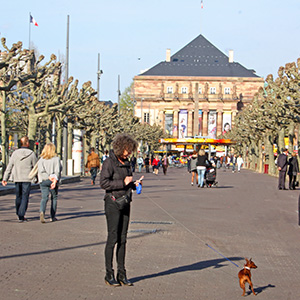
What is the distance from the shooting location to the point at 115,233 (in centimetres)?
A: 806

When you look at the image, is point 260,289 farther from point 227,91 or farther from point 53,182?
point 227,91

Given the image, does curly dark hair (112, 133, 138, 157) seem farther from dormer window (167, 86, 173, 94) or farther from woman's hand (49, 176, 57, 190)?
dormer window (167, 86, 173, 94)

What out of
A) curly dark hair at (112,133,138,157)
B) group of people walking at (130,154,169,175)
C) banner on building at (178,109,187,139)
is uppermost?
banner on building at (178,109,187,139)

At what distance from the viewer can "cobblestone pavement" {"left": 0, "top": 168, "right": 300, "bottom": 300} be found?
796cm

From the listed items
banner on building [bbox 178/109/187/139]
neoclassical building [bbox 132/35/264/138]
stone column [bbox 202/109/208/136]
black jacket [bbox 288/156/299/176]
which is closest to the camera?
black jacket [bbox 288/156/299/176]

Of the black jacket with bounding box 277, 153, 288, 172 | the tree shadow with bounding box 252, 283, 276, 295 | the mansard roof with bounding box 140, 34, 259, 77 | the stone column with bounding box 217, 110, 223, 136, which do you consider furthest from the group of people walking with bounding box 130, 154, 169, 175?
the stone column with bounding box 217, 110, 223, 136

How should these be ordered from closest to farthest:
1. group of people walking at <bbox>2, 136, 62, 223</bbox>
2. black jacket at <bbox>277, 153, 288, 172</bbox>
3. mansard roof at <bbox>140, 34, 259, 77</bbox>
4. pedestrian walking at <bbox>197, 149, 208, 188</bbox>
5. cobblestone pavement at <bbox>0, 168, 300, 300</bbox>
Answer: cobblestone pavement at <bbox>0, 168, 300, 300</bbox> < group of people walking at <bbox>2, 136, 62, 223</bbox> < black jacket at <bbox>277, 153, 288, 172</bbox> < pedestrian walking at <bbox>197, 149, 208, 188</bbox> < mansard roof at <bbox>140, 34, 259, 77</bbox>

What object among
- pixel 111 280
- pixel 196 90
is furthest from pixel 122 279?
pixel 196 90

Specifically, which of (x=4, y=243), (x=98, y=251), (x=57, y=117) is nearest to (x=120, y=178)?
(x=98, y=251)

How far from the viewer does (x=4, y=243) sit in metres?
11.5

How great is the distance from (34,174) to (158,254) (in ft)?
17.0

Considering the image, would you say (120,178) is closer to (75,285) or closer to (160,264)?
(75,285)

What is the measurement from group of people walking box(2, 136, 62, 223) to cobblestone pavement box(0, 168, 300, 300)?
0.39 meters

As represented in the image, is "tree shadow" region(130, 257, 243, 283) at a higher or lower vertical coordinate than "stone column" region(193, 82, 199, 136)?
lower
